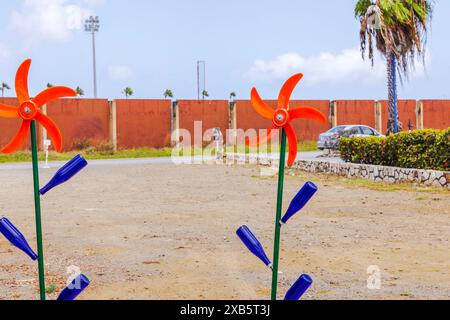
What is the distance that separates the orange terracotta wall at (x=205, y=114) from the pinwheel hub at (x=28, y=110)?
94.6ft

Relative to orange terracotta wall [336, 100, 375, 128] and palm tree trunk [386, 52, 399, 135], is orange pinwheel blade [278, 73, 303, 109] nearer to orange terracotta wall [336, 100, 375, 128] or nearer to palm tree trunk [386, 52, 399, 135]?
palm tree trunk [386, 52, 399, 135]

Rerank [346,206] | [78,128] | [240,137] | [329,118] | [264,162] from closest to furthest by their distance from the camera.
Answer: [346,206] < [264,162] < [78,128] < [240,137] < [329,118]

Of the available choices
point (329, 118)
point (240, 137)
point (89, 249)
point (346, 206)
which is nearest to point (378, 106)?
point (329, 118)

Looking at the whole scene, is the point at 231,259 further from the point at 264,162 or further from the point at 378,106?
the point at 378,106

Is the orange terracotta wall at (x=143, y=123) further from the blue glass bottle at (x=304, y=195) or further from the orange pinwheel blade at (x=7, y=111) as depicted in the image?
the blue glass bottle at (x=304, y=195)

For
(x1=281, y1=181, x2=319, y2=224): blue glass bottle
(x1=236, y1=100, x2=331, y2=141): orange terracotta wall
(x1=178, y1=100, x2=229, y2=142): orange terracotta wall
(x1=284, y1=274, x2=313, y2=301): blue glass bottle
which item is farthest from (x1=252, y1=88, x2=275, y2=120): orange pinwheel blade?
(x1=236, y1=100, x2=331, y2=141): orange terracotta wall

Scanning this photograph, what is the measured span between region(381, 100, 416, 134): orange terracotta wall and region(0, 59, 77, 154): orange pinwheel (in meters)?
33.8

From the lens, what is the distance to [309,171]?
62.0 feet

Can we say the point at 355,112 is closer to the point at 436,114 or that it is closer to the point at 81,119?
the point at 436,114

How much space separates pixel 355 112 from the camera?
3447cm

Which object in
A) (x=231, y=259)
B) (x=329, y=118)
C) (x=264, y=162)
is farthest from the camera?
(x=329, y=118)

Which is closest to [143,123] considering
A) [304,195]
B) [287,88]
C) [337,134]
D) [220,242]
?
[337,134]

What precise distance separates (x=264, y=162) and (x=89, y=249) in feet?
43.6

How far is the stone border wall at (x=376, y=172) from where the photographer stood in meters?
13.8
